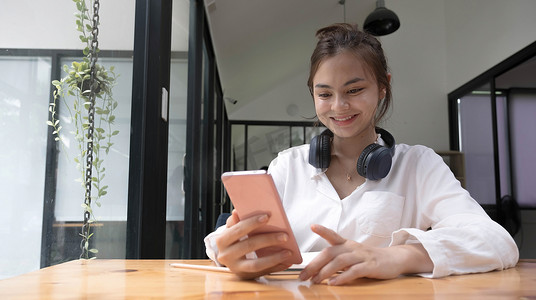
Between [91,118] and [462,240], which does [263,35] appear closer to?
[91,118]

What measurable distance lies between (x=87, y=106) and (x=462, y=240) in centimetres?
104

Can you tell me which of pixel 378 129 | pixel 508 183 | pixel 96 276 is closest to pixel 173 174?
pixel 378 129

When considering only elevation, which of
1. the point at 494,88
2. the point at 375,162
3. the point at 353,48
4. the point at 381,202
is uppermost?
the point at 494,88

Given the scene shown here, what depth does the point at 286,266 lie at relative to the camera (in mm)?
793

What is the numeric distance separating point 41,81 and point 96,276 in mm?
559

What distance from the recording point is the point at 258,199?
27.1 inches

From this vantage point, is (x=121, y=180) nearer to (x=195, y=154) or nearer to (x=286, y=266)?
(x=286, y=266)

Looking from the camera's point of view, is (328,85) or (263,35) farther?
(263,35)

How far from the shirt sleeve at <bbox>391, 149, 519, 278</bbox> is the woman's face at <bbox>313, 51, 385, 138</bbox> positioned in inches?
11.9

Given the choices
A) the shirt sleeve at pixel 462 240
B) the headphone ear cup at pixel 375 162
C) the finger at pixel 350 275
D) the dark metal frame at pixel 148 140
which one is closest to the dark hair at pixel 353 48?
the headphone ear cup at pixel 375 162

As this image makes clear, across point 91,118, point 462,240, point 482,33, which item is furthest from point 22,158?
point 482,33

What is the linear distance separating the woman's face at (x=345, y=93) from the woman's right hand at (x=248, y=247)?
570 millimetres

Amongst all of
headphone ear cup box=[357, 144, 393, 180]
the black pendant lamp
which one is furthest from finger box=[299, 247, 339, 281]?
the black pendant lamp

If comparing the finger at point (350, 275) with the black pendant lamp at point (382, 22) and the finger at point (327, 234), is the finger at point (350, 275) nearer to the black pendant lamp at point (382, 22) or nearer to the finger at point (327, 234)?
the finger at point (327, 234)
